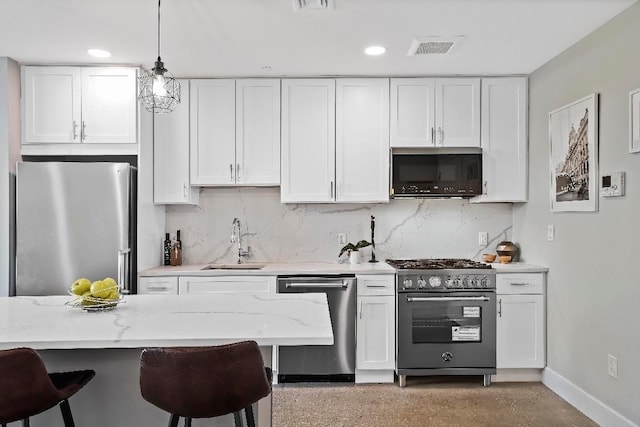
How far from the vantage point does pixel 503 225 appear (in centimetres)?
436

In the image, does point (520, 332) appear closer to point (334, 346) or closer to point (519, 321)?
point (519, 321)

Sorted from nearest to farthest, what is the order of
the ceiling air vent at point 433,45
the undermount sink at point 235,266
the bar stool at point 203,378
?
1. the bar stool at point 203,378
2. the ceiling air vent at point 433,45
3. the undermount sink at point 235,266

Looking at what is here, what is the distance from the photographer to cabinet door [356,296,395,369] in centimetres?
376

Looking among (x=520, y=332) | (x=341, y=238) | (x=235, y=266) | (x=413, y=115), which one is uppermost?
(x=413, y=115)

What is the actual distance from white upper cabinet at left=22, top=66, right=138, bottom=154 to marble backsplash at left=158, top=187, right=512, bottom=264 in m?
0.91

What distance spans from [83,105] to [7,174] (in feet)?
2.42

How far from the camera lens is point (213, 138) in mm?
4043

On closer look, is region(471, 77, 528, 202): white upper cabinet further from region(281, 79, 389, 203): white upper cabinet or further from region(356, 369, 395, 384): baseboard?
region(356, 369, 395, 384): baseboard

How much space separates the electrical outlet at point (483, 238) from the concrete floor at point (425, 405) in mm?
1168

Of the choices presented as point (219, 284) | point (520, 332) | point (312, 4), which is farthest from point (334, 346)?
point (312, 4)

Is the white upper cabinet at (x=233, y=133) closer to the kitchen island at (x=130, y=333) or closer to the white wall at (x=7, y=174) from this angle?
the white wall at (x=7, y=174)

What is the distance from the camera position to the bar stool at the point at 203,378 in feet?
5.18

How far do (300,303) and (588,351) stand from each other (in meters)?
2.05

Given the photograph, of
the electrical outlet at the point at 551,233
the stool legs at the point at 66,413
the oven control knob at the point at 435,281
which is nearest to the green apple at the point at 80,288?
the stool legs at the point at 66,413
